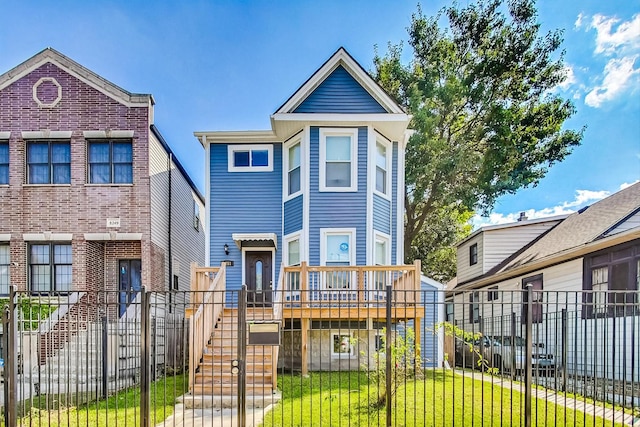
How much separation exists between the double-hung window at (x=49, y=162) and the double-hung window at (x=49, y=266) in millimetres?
1890

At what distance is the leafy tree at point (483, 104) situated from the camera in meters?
19.4

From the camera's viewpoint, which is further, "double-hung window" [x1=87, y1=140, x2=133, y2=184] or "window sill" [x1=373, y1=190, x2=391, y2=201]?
"double-hung window" [x1=87, y1=140, x2=133, y2=184]

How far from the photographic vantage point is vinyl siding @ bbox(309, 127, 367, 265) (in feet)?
41.2

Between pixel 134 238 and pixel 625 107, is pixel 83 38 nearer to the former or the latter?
pixel 134 238

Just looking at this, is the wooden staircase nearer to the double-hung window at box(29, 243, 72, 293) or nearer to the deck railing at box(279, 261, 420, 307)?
the deck railing at box(279, 261, 420, 307)

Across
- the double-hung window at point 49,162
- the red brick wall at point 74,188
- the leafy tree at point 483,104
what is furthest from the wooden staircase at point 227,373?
the leafy tree at point 483,104

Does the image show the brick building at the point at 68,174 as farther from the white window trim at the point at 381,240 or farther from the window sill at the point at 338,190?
A: the white window trim at the point at 381,240

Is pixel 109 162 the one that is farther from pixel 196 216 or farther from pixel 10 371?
pixel 10 371

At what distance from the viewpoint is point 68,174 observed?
1297cm

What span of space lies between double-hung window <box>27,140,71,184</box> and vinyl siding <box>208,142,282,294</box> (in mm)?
4098

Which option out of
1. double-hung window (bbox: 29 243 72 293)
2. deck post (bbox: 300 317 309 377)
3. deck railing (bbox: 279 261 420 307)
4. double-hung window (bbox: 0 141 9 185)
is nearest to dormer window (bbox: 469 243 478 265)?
deck railing (bbox: 279 261 420 307)

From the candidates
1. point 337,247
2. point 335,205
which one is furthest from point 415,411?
point 335,205

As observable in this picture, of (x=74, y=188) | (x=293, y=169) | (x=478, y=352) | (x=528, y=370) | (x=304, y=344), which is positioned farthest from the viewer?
(x=293, y=169)

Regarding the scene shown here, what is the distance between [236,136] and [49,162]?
5.37 metres
